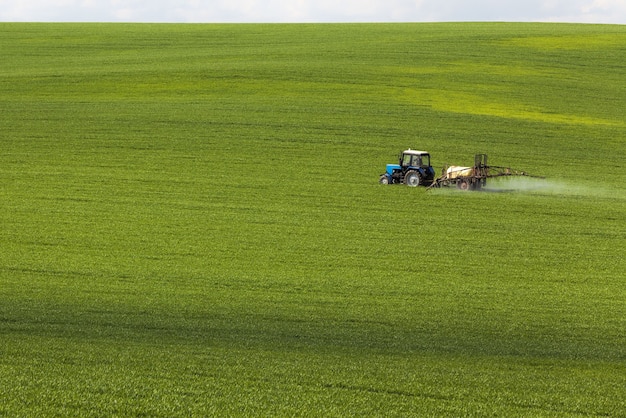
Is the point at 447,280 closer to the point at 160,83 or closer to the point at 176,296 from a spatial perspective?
the point at 176,296

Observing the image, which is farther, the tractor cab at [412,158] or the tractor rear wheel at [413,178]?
the tractor cab at [412,158]

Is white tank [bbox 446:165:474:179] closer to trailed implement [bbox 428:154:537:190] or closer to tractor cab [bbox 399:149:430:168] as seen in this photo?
trailed implement [bbox 428:154:537:190]

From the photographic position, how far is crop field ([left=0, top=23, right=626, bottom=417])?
1391cm

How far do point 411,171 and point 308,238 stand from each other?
28.4 feet

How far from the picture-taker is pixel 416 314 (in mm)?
17828

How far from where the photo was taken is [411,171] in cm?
3158

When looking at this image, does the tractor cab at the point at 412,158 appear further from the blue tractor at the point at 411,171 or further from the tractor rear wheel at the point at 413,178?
the tractor rear wheel at the point at 413,178

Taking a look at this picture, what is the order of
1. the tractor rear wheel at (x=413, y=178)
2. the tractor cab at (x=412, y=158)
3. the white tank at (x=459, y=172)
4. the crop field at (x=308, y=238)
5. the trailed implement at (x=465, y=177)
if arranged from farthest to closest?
the tractor cab at (x=412, y=158) → the tractor rear wheel at (x=413, y=178) → the white tank at (x=459, y=172) → the trailed implement at (x=465, y=177) → the crop field at (x=308, y=238)

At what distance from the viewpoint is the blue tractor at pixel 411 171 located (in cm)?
3156

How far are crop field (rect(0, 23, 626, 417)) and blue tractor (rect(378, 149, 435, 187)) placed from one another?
83cm

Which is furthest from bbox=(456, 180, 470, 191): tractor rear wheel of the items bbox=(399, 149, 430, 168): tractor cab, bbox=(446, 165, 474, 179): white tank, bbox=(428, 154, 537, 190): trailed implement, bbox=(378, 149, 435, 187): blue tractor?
bbox=(399, 149, 430, 168): tractor cab

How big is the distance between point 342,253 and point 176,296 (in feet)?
18.0

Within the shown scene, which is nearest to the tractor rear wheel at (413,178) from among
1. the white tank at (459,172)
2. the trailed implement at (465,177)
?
the trailed implement at (465,177)

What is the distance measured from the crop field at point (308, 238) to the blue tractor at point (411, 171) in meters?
0.83
